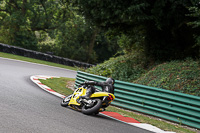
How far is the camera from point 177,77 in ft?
38.4

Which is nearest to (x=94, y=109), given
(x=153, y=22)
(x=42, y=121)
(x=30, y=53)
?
(x=42, y=121)

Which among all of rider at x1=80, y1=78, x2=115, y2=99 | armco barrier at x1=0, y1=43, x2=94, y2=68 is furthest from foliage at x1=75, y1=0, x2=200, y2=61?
armco barrier at x1=0, y1=43, x2=94, y2=68

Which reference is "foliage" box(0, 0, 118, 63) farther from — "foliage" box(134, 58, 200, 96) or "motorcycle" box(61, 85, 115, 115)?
"motorcycle" box(61, 85, 115, 115)

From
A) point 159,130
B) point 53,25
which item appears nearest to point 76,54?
point 53,25

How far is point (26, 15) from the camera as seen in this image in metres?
36.5

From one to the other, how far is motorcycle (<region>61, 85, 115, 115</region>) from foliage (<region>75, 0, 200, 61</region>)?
21.0 feet

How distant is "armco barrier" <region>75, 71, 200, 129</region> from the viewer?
28.0 feet

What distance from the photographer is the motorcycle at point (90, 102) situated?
7.38m

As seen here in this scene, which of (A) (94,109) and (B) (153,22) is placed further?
(B) (153,22)

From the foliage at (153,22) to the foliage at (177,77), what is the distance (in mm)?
1806

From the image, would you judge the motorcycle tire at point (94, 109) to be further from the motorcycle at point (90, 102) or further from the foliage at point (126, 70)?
the foliage at point (126, 70)

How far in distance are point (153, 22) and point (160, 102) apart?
705 centimetres

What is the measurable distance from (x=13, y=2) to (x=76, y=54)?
37.6 feet

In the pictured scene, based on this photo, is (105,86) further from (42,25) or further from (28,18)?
(28,18)
